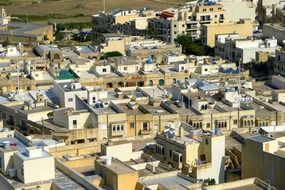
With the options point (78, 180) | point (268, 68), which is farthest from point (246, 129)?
point (268, 68)

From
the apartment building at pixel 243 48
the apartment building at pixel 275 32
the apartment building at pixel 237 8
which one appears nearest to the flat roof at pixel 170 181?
the apartment building at pixel 243 48

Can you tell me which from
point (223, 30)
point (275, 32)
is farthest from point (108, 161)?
point (223, 30)

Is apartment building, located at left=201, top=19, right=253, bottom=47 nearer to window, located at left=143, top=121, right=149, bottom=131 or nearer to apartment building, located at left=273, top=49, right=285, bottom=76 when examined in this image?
apartment building, located at left=273, top=49, right=285, bottom=76

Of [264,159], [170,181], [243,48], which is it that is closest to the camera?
[170,181]

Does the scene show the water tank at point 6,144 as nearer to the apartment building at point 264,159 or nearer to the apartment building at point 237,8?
→ the apartment building at point 264,159

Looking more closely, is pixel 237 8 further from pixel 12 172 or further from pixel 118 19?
pixel 12 172

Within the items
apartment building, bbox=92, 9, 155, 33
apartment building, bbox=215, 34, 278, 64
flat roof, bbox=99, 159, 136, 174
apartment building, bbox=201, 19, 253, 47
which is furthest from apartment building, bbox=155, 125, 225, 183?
apartment building, bbox=92, 9, 155, 33
